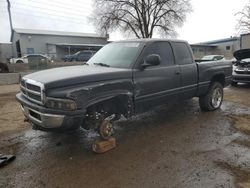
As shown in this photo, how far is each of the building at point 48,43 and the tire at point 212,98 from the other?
36473mm

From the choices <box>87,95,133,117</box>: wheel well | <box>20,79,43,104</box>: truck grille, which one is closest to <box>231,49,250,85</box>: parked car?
<box>87,95,133,117</box>: wheel well

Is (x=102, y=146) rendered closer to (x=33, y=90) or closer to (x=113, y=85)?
(x=113, y=85)

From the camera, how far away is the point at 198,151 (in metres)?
4.41

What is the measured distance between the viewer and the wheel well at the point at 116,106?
4.34 metres

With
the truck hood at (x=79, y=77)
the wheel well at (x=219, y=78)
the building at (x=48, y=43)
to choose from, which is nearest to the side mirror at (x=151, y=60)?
the truck hood at (x=79, y=77)

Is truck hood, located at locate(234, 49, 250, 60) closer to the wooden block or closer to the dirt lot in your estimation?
the dirt lot

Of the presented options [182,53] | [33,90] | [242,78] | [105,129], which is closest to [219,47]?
[242,78]

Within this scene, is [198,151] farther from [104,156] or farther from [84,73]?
[84,73]

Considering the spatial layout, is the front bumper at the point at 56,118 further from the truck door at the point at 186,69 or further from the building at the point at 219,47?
the building at the point at 219,47

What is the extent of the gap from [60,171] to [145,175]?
4.09 ft

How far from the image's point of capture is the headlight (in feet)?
12.1

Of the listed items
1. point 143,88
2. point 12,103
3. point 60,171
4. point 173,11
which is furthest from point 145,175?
point 173,11

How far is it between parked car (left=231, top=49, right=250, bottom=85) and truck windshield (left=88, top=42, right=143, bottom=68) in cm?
747

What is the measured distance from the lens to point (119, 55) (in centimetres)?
513
